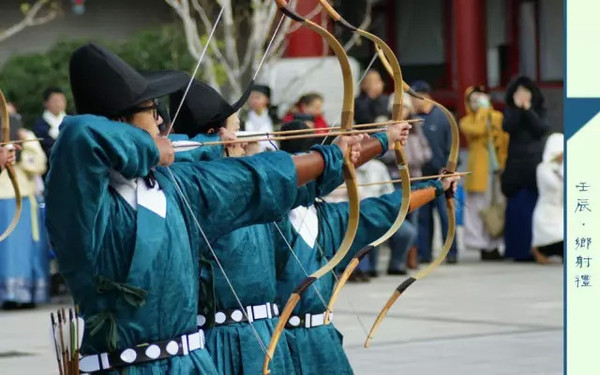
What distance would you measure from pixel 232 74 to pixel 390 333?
250 inches

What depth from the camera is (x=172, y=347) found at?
14.0 ft

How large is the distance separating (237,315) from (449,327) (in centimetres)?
486

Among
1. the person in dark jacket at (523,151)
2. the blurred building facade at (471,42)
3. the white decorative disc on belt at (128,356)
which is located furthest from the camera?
the blurred building facade at (471,42)

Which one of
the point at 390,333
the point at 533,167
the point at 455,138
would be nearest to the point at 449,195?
the point at 455,138

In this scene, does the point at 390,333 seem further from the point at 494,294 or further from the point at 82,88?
the point at 82,88

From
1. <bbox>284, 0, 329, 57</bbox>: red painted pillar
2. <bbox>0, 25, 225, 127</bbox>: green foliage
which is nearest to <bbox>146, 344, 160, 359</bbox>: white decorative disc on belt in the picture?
<bbox>0, 25, 225, 127</bbox>: green foliage

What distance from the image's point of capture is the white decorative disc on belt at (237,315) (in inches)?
219

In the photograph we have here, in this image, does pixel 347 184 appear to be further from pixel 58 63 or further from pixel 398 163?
pixel 58 63

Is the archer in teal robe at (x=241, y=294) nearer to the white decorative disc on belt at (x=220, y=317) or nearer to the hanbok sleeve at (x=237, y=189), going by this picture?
the white decorative disc on belt at (x=220, y=317)

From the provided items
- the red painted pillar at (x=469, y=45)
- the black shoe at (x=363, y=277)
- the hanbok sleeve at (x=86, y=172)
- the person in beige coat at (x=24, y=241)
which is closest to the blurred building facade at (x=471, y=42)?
the red painted pillar at (x=469, y=45)

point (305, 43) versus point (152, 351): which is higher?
point (305, 43)

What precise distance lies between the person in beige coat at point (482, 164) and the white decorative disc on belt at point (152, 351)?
10465mm

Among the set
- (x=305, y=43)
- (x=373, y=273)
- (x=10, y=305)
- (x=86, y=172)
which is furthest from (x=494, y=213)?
(x=86, y=172)

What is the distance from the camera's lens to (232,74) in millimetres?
15914
